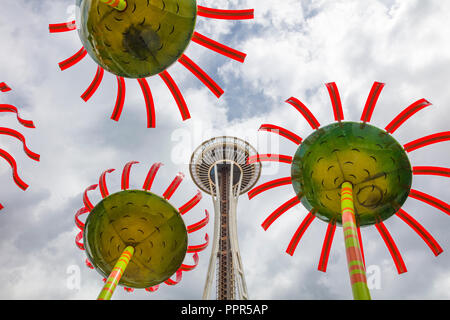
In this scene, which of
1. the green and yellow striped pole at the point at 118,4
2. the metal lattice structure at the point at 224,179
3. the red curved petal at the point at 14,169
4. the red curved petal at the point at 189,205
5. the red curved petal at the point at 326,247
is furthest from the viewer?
the metal lattice structure at the point at 224,179

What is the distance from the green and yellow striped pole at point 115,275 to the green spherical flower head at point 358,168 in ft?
9.62

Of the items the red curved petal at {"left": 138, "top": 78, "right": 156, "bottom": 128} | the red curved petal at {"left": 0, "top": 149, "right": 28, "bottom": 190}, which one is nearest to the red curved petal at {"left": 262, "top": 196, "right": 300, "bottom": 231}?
the red curved petal at {"left": 138, "top": 78, "right": 156, "bottom": 128}

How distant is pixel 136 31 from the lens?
3988 millimetres

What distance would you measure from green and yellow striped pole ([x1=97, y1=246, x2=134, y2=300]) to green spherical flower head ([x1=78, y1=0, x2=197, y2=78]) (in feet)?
9.19

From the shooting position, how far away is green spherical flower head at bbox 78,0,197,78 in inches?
154

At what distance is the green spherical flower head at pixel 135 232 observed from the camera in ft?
16.9

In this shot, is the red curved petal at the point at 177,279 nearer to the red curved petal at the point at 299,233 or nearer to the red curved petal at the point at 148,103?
the red curved petal at the point at 299,233

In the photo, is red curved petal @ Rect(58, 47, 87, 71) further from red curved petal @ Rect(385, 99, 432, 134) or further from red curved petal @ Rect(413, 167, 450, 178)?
red curved petal @ Rect(413, 167, 450, 178)

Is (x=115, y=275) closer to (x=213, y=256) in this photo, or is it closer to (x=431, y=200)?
(x=431, y=200)

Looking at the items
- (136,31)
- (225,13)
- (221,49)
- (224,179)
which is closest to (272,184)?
(221,49)

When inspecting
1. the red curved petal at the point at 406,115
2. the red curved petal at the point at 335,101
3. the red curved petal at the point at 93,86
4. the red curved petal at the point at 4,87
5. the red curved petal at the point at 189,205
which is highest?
the red curved petal at the point at 4,87

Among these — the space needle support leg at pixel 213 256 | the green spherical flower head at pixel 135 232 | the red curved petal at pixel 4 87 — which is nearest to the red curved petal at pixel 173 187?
the green spherical flower head at pixel 135 232

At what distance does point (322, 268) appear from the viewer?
19.4 ft
